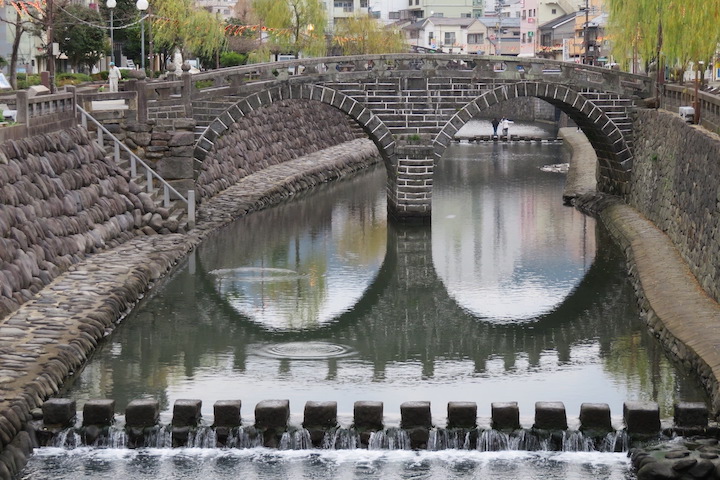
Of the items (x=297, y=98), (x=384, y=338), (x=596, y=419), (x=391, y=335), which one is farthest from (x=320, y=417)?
(x=297, y=98)

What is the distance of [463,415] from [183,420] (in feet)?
15.1

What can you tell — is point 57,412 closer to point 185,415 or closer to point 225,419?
point 185,415

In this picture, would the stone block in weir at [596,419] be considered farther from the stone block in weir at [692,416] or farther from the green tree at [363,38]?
the green tree at [363,38]

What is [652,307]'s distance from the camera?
29859mm

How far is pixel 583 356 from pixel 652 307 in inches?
99.6

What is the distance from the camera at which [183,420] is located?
22.3 meters

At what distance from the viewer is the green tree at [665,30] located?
3706 centimetres

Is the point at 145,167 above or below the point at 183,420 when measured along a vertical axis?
above

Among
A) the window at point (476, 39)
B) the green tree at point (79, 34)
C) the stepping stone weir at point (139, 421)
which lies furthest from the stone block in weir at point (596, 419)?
the window at point (476, 39)

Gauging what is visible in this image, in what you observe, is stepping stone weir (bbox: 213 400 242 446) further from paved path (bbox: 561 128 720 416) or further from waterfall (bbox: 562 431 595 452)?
paved path (bbox: 561 128 720 416)

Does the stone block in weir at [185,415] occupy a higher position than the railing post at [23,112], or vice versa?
the railing post at [23,112]

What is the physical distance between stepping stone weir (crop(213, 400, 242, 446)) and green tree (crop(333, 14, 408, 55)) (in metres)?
61.2

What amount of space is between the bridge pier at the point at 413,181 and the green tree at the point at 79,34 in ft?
105

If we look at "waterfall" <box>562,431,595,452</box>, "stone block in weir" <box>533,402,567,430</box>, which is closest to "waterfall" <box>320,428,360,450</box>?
"stone block in weir" <box>533,402,567,430</box>
